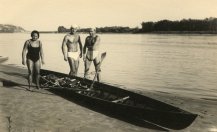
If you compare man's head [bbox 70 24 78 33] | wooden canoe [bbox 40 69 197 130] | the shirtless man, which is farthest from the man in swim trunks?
wooden canoe [bbox 40 69 197 130]

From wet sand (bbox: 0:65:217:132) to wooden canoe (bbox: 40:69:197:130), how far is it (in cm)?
25

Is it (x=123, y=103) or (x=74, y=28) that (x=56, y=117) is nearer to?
(x=123, y=103)

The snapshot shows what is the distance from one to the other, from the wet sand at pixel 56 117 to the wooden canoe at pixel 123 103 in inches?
9.8

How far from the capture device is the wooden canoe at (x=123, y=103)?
672cm

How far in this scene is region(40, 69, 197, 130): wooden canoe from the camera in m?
6.72

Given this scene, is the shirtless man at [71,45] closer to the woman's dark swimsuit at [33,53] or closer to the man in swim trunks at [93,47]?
the man in swim trunks at [93,47]

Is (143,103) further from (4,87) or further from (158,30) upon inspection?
(158,30)

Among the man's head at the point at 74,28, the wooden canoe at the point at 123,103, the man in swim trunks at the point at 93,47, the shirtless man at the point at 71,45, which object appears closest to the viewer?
the wooden canoe at the point at 123,103

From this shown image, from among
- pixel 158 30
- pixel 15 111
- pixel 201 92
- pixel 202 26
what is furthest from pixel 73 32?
pixel 158 30

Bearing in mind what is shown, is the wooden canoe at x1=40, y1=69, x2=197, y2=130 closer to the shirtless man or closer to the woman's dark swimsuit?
the shirtless man

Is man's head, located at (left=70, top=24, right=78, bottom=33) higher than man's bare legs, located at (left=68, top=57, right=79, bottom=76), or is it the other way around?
man's head, located at (left=70, top=24, right=78, bottom=33)

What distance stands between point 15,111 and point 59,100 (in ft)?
5.69

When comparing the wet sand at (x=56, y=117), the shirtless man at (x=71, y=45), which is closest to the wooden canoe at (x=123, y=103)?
the wet sand at (x=56, y=117)

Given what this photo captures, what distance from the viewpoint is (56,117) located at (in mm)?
7973
